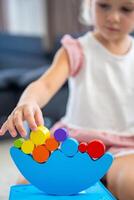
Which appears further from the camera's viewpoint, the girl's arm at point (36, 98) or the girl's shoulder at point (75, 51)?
the girl's shoulder at point (75, 51)

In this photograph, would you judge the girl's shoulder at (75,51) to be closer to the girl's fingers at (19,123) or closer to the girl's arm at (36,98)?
the girl's arm at (36,98)

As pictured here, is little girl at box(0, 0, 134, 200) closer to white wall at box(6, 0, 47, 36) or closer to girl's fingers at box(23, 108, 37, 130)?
girl's fingers at box(23, 108, 37, 130)

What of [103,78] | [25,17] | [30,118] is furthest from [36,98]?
[25,17]

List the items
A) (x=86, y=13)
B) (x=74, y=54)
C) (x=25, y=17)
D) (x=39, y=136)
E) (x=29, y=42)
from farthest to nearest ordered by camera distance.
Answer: (x=25, y=17) < (x=29, y=42) < (x=86, y=13) < (x=74, y=54) < (x=39, y=136)

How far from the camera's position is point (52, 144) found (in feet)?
2.78

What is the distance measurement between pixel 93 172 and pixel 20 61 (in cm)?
294

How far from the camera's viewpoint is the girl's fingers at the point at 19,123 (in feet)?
2.75

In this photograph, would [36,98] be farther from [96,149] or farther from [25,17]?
[25,17]

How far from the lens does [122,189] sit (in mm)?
1025

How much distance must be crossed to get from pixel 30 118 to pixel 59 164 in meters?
0.11

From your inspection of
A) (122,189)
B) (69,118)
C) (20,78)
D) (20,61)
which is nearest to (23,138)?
(122,189)

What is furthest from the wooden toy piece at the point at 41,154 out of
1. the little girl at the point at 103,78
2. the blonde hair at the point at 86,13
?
the blonde hair at the point at 86,13

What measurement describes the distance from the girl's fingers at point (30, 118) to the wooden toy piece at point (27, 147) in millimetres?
30

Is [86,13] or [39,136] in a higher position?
[86,13]
